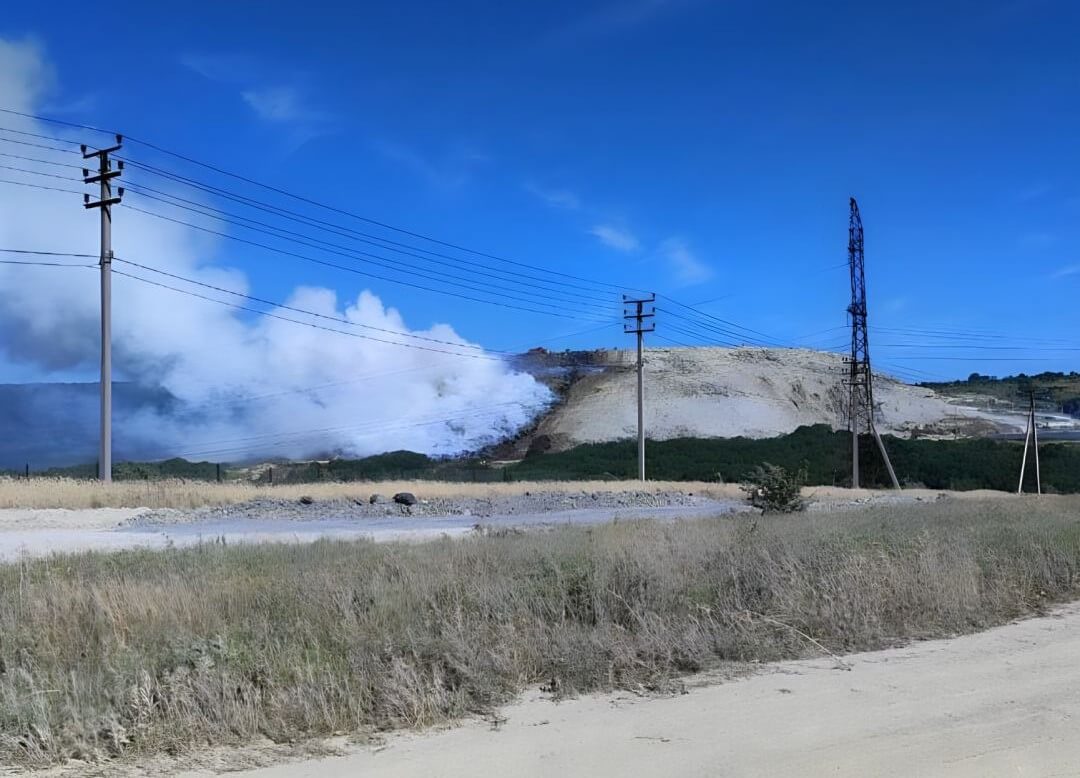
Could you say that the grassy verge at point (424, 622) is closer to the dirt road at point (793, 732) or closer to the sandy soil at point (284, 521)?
the dirt road at point (793, 732)

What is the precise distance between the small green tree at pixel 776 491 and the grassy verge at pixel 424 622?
12.8 m

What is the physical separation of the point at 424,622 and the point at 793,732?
3.52 meters

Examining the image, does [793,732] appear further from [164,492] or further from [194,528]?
[164,492]

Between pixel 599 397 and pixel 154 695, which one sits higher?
pixel 599 397

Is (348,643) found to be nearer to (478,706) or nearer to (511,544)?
(478,706)

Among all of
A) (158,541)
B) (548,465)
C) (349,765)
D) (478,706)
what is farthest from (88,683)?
(548,465)

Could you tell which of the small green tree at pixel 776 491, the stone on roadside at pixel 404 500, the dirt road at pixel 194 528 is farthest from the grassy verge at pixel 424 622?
the stone on roadside at pixel 404 500

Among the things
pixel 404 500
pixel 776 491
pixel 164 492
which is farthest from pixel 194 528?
pixel 776 491

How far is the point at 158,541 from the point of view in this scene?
20.5m

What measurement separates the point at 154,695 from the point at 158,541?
16.3 m

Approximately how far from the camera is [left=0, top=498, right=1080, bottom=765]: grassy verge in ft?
18.8

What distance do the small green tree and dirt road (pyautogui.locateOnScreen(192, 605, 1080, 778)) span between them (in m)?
18.4

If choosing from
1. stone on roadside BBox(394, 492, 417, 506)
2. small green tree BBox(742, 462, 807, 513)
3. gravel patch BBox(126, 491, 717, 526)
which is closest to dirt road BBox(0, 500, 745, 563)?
gravel patch BBox(126, 491, 717, 526)

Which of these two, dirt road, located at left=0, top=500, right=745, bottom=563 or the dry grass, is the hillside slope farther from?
dirt road, located at left=0, top=500, right=745, bottom=563
